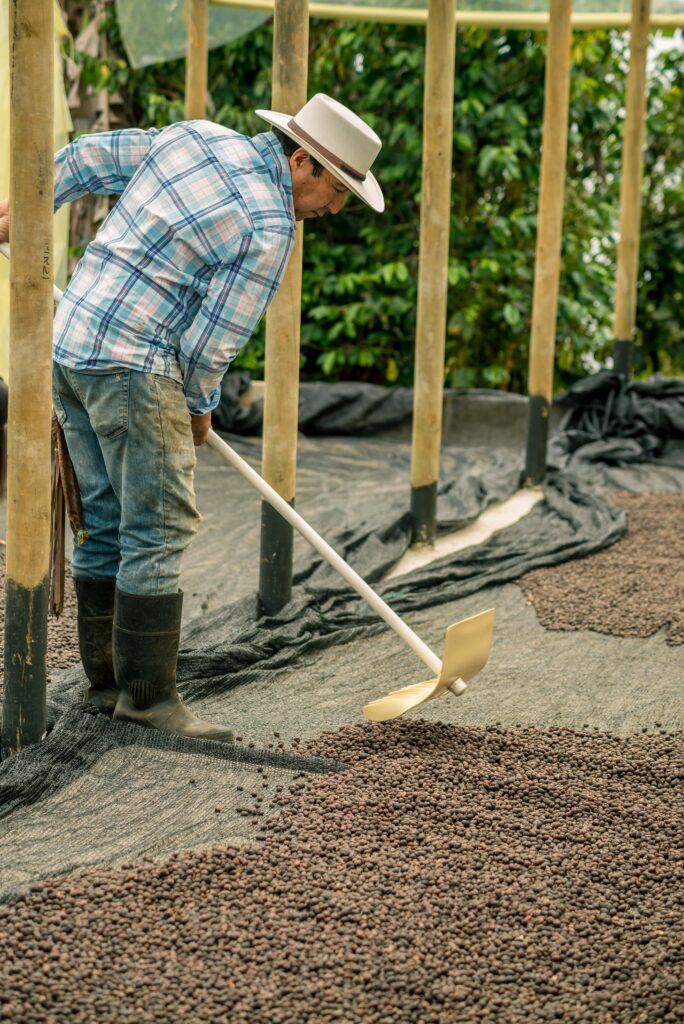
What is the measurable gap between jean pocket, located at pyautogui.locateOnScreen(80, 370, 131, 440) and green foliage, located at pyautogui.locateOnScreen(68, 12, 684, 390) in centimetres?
499

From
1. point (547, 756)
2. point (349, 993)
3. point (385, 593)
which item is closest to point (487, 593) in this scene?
point (385, 593)

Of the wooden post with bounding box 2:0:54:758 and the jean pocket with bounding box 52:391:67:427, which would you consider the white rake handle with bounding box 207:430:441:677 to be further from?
the wooden post with bounding box 2:0:54:758

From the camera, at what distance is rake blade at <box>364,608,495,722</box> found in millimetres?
2744

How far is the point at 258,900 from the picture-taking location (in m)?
2.03

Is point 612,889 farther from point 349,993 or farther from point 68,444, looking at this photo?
point 68,444

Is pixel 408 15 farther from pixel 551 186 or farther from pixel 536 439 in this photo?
pixel 536 439

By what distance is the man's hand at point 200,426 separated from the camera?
2.68 meters

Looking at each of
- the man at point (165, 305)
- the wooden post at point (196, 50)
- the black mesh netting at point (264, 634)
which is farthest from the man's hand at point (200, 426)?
the wooden post at point (196, 50)

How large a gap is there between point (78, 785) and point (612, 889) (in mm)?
1046

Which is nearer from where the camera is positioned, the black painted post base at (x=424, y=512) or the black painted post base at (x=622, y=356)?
the black painted post base at (x=424, y=512)

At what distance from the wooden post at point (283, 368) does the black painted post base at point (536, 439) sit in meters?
2.31

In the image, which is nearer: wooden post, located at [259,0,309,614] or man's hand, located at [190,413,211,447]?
man's hand, located at [190,413,211,447]

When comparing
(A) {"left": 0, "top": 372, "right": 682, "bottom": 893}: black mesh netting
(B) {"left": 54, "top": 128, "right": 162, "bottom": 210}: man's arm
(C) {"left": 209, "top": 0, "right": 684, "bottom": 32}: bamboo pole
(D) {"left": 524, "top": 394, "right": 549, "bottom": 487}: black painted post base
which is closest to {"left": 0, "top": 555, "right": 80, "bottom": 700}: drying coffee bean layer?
(A) {"left": 0, "top": 372, "right": 682, "bottom": 893}: black mesh netting

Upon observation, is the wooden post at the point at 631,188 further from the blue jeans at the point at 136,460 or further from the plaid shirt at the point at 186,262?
the blue jeans at the point at 136,460
